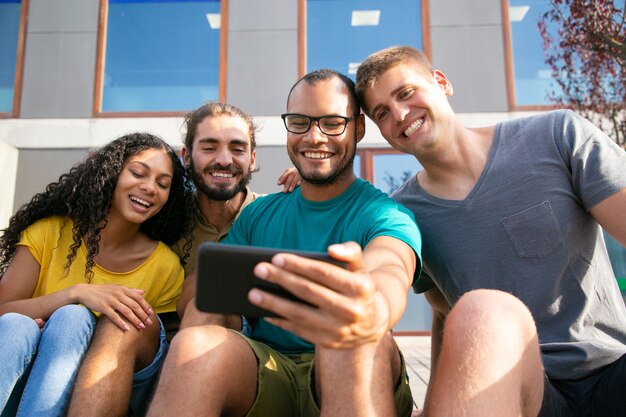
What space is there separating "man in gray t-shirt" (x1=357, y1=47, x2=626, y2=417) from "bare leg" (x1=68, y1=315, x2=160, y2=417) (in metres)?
1.05

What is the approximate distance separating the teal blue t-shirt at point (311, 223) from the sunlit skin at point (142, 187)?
43 centimetres

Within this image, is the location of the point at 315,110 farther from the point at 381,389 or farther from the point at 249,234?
the point at 381,389

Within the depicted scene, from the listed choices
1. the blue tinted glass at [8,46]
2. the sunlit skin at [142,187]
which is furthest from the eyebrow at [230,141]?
the blue tinted glass at [8,46]

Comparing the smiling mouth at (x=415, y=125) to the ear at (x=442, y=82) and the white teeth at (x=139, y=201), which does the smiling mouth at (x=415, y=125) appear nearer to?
the ear at (x=442, y=82)

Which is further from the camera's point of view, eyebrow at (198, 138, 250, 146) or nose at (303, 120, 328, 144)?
eyebrow at (198, 138, 250, 146)

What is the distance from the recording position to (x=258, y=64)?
6.07m

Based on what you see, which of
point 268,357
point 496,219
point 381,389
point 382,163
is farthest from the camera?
point 382,163

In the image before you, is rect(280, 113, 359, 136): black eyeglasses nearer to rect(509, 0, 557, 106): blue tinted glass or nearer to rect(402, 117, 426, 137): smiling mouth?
rect(402, 117, 426, 137): smiling mouth

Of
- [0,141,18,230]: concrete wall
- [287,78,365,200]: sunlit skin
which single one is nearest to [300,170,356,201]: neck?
[287,78,365,200]: sunlit skin

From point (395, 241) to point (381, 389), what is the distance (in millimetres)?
434

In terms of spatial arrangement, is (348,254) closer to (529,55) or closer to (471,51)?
(471,51)

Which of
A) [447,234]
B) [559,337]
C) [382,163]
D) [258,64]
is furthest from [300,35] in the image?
[559,337]

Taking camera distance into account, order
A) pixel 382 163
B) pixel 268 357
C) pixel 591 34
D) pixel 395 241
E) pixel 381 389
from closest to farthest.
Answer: pixel 381 389 → pixel 395 241 → pixel 268 357 → pixel 591 34 → pixel 382 163

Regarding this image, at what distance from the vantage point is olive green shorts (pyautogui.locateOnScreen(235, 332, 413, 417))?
1555mm
